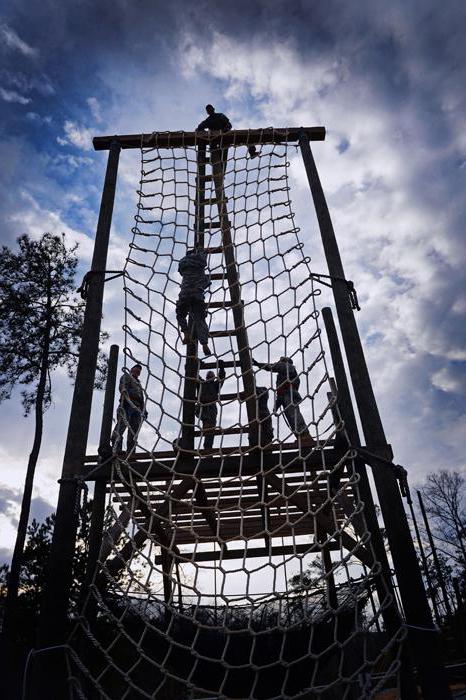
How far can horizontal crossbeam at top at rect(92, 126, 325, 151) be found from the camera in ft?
14.0

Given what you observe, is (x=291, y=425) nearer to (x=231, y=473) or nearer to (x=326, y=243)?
(x=231, y=473)

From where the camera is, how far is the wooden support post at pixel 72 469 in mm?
2277

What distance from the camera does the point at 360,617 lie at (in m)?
3.02

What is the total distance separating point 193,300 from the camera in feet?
14.9

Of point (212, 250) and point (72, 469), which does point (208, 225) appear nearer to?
point (212, 250)

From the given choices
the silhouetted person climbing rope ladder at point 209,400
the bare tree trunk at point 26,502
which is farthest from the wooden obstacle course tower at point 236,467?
the bare tree trunk at point 26,502

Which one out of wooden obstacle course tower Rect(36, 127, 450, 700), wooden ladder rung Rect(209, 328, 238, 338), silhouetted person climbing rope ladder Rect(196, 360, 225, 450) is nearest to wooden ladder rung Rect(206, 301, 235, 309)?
wooden obstacle course tower Rect(36, 127, 450, 700)

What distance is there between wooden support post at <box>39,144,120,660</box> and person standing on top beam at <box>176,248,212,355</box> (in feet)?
3.65

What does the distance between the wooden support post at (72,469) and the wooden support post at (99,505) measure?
0.34 meters

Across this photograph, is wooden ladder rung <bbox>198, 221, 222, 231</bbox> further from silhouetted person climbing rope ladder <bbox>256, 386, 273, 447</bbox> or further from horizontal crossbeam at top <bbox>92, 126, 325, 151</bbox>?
silhouetted person climbing rope ladder <bbox>256, 386, 273, 447</bbox>

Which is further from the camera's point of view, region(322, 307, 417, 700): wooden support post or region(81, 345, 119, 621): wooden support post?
region(81, 345, 119, 621): wooden support post

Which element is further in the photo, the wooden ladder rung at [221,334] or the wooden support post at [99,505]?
the wooden ladder rung at [221,334]

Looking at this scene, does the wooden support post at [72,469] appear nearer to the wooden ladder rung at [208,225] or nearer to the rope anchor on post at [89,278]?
the rope anchor on post at [89,278]

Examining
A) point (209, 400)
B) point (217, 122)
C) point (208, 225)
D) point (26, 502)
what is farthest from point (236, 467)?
point (26, 502)
